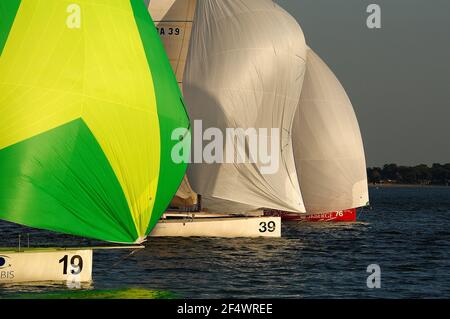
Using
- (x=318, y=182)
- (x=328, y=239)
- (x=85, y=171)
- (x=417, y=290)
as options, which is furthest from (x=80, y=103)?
(x=318, y=182)

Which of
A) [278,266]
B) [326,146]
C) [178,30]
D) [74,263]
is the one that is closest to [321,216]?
[326,146]

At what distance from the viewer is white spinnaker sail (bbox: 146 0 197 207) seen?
145 ft

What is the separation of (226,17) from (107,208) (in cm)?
1891

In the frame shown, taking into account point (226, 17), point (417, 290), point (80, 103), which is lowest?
point (417, 290)

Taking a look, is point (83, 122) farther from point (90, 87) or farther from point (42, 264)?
point (42, 264)

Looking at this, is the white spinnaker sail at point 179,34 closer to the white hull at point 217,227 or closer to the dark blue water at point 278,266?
the white hull at point 217,227

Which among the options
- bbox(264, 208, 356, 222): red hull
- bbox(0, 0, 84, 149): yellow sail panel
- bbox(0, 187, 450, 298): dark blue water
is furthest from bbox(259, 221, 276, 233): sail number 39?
bbox(0, 0, 84, 149): yellow sail panel

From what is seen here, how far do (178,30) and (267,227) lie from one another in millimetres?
9294

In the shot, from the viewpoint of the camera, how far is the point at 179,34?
4419 cm

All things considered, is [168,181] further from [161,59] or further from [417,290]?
[417,290]

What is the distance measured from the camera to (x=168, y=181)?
2419cm

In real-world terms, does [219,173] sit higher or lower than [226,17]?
Result: lower

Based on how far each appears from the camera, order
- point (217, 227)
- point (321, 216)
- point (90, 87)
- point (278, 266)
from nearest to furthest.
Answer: point (90, 87) < point (278, 266) < point (217, 227) < point (321, 216)

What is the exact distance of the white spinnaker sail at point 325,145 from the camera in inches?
1996
